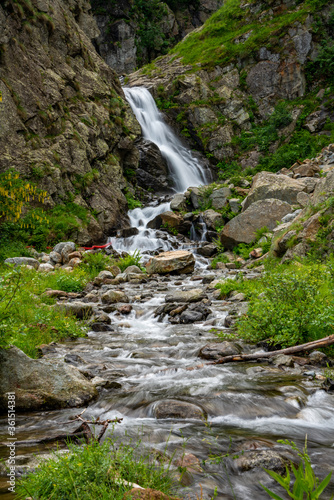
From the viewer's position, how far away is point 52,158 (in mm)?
16781

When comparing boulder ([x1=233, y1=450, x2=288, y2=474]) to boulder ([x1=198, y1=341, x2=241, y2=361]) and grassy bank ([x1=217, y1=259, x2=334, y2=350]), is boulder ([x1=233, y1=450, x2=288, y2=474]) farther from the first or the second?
boulder ([x1=198, y1=341, x2=241, y2=361])

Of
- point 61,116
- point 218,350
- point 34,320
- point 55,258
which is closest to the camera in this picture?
point 218,350

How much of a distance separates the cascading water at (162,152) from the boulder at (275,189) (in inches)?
258

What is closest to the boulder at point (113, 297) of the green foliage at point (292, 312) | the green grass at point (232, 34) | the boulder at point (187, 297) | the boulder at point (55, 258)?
the boulder at point (187, 297)

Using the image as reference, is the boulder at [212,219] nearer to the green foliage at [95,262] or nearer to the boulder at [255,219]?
the boulder at [255,219]

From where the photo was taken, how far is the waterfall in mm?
26094

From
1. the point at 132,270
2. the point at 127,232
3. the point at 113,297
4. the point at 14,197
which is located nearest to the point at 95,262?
the point at 132,270

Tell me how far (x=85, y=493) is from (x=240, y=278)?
729 cm

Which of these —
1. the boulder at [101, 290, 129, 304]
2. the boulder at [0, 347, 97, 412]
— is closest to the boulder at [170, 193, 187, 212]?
the boulder at [101, 290, 129, 304]

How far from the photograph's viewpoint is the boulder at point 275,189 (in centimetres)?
1423

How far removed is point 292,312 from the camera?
14.6ft

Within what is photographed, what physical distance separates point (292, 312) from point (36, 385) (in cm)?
311

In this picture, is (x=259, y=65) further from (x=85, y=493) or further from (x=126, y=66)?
(x=85, y=493)

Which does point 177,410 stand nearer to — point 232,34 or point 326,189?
point 326,189
